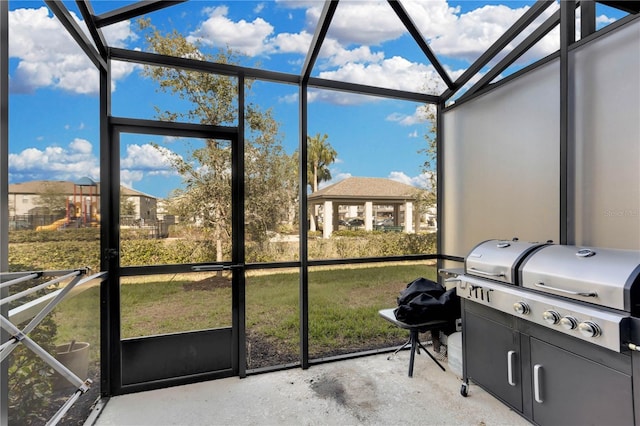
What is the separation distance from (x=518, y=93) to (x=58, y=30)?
328 centimetres

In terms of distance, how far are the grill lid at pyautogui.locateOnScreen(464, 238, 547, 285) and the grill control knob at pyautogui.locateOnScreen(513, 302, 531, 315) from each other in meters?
0.15

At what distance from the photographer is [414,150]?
3596 mm

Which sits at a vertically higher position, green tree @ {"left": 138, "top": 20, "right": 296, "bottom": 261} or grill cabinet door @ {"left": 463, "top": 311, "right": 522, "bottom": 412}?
green tree @ {"left": 138, "top": 20, "right": 296, "bottom": 261}

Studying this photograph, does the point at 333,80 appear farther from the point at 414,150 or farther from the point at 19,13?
the point at 19,13

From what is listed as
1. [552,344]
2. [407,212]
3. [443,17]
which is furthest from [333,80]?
[552,344]

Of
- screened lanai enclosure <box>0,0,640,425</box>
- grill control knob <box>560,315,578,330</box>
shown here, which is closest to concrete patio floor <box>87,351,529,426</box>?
screened lanai enclosure <box>0,0,640,425</box>

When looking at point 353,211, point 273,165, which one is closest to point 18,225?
point 273,165

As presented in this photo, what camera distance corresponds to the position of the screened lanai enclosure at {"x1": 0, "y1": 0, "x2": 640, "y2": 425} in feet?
5.93

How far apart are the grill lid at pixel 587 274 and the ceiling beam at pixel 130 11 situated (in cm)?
297

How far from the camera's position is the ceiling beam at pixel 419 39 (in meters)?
2.65

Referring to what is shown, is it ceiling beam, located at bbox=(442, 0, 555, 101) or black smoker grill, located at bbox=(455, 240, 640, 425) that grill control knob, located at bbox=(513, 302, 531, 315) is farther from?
ceiling beam, located at bbox=(442, 0, 555, 101)

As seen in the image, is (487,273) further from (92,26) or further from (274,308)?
(92,26)

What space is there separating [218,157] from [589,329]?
2737mm

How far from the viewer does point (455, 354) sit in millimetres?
2807
